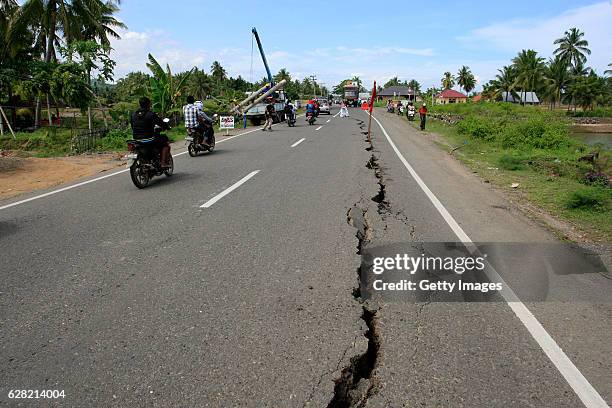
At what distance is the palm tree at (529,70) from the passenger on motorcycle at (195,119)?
7469 cm

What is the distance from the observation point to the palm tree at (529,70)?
7306 centimetres

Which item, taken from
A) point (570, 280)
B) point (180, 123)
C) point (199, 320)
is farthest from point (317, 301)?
point (180, 123)

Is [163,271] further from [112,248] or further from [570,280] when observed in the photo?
[570,280]

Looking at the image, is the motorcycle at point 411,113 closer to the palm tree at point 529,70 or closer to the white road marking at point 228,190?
the white road marking at point 228,190

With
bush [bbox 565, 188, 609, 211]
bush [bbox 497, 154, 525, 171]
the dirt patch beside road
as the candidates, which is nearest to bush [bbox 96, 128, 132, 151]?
the dirt patch beside road

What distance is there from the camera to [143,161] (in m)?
8.70

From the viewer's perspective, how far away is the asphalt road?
2.65 metres

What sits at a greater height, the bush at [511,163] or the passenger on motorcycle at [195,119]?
the passenger on motorcycle at [195,119]

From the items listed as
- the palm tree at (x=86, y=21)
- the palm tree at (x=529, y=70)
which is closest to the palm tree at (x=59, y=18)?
the palm tree at (x=86, y=21)

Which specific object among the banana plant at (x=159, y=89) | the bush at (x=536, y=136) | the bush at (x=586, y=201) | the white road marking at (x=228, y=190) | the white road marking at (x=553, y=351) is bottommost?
the white road marking at (x=553, y=351)

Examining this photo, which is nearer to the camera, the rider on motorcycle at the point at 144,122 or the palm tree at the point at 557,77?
the rider on motorcycle at the point at 144,122

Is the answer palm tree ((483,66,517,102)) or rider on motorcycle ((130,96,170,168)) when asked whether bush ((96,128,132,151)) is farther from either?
palm tree ((483,66,517,102))

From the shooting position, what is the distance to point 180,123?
25750 millimetres

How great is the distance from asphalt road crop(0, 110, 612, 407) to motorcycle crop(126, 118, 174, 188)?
183cm
